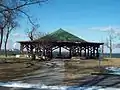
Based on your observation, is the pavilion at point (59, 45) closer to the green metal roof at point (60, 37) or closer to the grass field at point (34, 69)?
the green metal roof at point (60, 37)

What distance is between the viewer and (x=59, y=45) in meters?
59.0

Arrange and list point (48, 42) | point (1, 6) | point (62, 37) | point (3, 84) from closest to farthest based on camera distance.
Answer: point (3, 84)
point (1, 6)
point (48, 42)
point (62, 37)

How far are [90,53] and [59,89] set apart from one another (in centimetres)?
4783

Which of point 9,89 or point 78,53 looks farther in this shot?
point 78,53

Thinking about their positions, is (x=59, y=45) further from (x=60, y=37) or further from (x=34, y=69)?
(x=34, y=69)

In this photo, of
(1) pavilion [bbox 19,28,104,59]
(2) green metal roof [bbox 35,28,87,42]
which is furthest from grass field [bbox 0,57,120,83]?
(2) green metal roof [bbox 35,28,87,42]

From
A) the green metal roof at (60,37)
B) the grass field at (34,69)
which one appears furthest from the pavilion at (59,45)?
the grass field at (34,69)

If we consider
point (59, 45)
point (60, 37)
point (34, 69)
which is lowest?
point (34, 69)

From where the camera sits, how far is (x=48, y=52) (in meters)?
59.4

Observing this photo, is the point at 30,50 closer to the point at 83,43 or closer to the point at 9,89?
the point at 83,43

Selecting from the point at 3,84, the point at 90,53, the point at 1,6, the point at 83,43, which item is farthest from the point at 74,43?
the point at 3,84

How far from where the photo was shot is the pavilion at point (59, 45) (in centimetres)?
5756

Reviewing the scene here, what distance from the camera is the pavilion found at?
5756cm

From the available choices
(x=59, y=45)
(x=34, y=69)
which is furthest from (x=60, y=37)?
(x=34, y=69)
